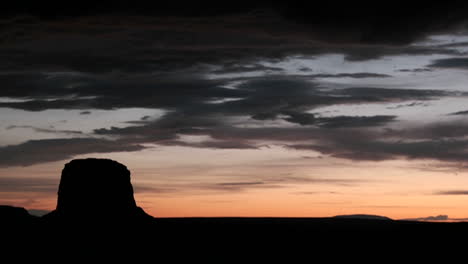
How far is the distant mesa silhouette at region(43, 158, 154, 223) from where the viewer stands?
154 m

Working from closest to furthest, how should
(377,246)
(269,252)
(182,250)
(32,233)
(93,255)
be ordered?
A: 1. (93,255)
2. (32,233)
3. (182,250)
4. (269,252)
5. (377,246)

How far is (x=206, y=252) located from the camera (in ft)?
503

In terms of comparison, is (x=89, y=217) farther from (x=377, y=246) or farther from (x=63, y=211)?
(x=377, y=246)

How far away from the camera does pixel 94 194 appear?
15550 centimetres

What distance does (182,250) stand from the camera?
15212cm

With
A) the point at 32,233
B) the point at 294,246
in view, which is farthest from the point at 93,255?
the point at 294,246

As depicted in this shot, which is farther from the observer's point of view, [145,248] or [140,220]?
[140,220]

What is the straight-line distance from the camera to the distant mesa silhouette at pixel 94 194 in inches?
6063

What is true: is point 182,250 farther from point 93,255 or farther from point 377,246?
point 377,246

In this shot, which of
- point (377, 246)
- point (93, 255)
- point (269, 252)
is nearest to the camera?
point (93, 255)

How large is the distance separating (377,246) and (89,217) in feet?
263

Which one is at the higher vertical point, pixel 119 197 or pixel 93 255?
pixel 119 197

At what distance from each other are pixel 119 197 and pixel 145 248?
18715 millimetres

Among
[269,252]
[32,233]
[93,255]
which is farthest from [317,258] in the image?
[32,233]
